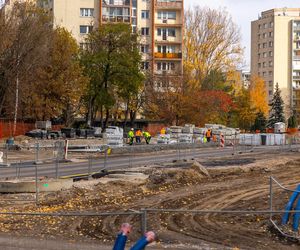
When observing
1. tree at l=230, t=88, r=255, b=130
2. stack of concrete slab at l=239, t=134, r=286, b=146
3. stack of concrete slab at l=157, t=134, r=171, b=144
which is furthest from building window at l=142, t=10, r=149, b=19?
stack of concrete slab at l=157, t=134, r=171, b=144

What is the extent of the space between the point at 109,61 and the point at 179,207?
1850 inches

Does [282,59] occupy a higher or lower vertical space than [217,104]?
higher

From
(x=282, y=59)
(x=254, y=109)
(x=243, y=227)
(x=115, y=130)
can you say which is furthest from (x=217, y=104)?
(x=243, y=227)

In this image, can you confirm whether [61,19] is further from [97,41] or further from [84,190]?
[84,190]

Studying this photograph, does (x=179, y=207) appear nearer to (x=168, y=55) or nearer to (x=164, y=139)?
(x=164, y=139)

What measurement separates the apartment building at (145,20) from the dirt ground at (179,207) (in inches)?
2229

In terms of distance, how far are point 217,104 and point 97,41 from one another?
2151 cm

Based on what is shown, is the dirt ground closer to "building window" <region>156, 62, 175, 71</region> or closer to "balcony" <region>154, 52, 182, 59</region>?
"balcony" <region>154, 52, 182, 59</region>

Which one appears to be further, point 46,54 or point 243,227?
point 46,54

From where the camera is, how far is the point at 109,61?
6238 centimetres

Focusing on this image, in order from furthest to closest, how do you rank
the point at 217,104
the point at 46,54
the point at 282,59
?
1. the point at 282,59
2. the point at 217,104
3. the point at 46,54

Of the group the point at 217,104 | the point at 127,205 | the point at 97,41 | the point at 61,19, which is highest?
the point at 61,19

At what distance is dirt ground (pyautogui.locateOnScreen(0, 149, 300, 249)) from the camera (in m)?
12.4

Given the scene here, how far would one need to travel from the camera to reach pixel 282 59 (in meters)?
127
